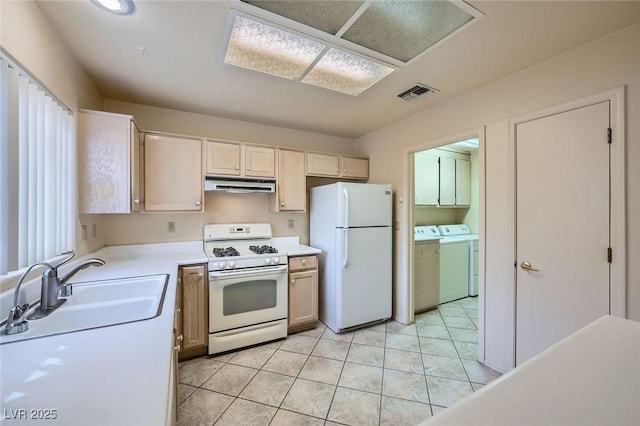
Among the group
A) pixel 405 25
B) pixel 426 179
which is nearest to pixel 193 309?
pixel 405 25

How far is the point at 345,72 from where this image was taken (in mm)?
2025

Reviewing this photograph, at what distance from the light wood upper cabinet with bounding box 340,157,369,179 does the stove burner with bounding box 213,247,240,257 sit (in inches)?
66.8

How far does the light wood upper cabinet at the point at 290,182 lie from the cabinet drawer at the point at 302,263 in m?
0.62

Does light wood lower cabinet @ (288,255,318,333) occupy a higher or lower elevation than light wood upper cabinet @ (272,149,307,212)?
lower

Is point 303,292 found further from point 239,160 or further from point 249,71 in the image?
point 249,71

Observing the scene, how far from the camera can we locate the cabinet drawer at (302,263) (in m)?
2.83

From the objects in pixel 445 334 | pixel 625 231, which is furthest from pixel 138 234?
pixel 625 231

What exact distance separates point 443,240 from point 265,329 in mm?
2806

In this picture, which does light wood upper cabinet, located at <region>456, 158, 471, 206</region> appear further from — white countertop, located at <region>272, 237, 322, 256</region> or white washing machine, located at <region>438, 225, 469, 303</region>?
white countertop, located at <region>272, 237, 322, 256</region>

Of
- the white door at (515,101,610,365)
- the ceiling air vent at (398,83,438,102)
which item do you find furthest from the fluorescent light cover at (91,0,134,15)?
the white door at (515,101,610,365)

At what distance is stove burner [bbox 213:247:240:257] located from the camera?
263 cm

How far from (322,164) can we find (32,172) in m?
2.54

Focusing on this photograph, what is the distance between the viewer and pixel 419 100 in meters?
2.57

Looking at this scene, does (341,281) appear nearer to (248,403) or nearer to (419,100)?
(248,403)
